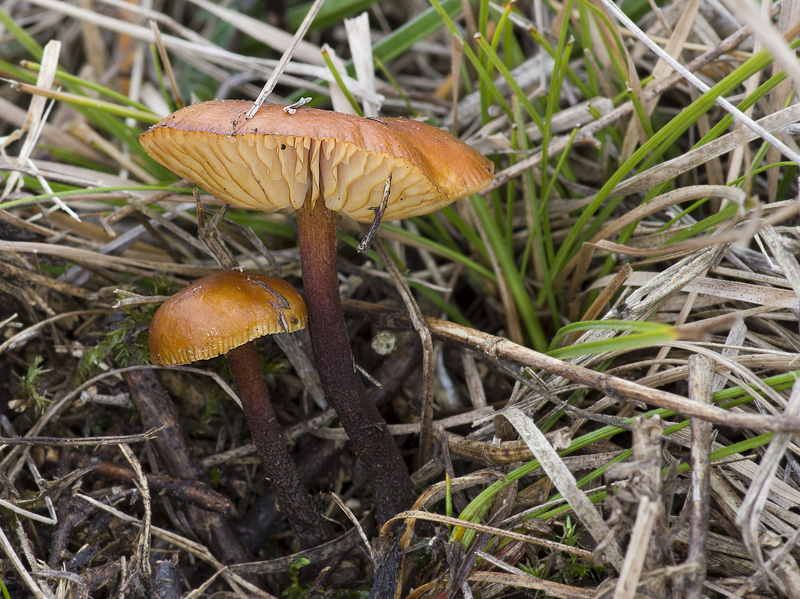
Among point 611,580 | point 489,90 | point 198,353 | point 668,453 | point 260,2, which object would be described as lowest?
point 611,580

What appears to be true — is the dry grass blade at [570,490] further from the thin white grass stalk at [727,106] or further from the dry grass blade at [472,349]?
the thin white grass stalk at [727,106]

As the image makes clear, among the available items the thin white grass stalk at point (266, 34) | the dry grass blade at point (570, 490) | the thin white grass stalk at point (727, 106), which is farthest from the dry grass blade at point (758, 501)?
the thin white grass stalk at point (266, 34)

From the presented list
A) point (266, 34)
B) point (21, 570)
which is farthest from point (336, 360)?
point (266, 34)

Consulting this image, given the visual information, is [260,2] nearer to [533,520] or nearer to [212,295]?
[212,295]

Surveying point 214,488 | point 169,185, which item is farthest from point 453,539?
point 169,185

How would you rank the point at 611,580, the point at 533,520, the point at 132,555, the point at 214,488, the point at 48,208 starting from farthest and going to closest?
the point at 48,208 → the point at 214,488 → the point at 132,555 → the point at 533,520 → the point at 611,580

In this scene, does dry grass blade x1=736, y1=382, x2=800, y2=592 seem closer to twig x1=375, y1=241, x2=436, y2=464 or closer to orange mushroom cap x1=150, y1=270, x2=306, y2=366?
twig x1=375, y1=241, x2=436, y2=464
